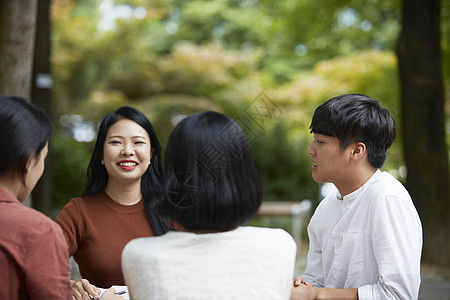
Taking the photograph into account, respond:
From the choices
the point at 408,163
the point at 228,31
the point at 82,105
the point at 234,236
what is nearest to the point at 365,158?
the point at 234,236

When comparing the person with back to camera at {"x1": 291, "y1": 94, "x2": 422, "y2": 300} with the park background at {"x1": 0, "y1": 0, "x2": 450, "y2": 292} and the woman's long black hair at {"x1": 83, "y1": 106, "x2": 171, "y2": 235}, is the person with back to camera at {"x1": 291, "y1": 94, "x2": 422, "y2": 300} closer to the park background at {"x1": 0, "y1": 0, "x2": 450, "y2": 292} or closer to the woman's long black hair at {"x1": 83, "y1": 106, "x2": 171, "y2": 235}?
the woman's long black hair at {"x1": 83, "y1": 106, "x2": 171, "y2": 235}

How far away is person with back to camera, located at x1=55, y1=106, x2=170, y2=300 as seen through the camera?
7.70ft

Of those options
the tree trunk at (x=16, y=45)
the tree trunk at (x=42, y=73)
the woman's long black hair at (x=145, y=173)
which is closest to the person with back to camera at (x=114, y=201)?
the woman's long black hair at (x=145, y=173)

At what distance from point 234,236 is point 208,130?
316 millimetres

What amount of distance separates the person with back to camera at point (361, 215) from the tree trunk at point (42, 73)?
5360 millimetres

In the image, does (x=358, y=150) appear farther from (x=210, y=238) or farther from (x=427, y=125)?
(x=427, y=125)

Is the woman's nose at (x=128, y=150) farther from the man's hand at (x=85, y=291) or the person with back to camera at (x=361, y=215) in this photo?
the person with back to camera at (x=361, y=215)

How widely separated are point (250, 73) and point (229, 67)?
713 mm

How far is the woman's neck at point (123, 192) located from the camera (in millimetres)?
2494

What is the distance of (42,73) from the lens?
689 centimetres

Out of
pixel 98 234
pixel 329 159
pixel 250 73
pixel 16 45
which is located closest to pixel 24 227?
pixel 98 234

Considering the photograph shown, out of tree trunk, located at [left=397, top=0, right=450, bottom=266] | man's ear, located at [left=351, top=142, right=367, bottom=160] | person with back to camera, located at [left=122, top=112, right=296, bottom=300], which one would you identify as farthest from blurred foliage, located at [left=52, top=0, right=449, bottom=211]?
person with back to camera, located at [left=122, top=112, right=296, bottom=300]

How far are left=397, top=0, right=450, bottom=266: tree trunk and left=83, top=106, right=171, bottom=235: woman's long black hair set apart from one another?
4751 millimetres

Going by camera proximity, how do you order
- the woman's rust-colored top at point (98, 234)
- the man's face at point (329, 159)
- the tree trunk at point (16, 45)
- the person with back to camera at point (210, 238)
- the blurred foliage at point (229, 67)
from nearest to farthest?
the person with back to camera at point (210, 238) → the man's face at point (329, 159) → the woman's rust-colored top at point (98, 234) → the tree trunk at point (16, 45) → the blurred foliage at point (229, 67)
